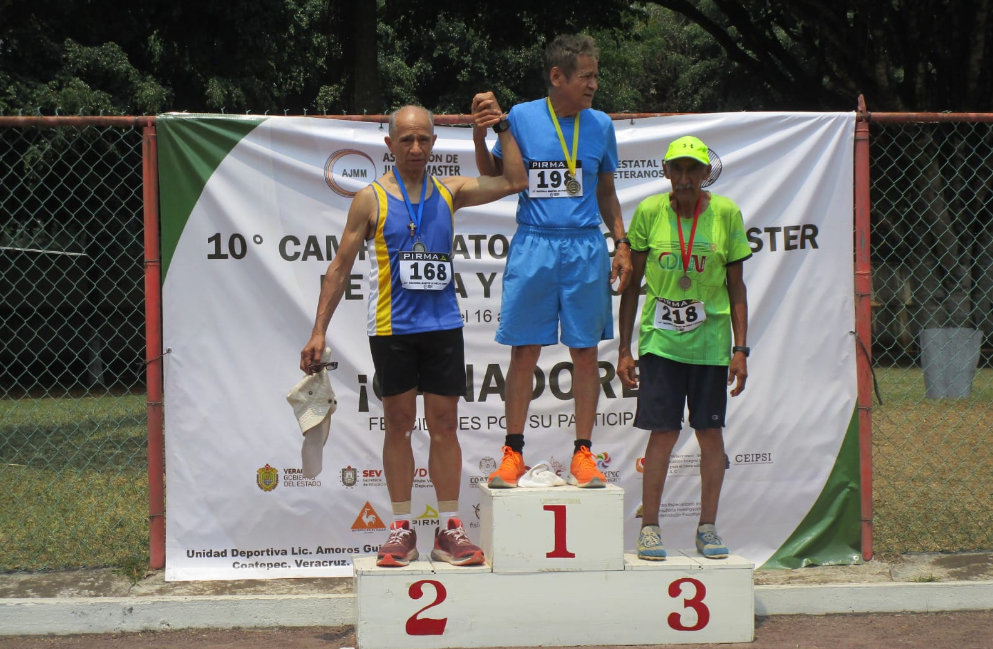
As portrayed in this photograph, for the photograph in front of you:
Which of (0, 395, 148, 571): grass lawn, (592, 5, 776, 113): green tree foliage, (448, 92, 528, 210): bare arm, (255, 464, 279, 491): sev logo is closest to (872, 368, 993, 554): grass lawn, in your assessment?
(448, 92, 528, 210): bare arm

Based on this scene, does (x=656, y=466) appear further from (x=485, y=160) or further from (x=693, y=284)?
(x=485, y=160)

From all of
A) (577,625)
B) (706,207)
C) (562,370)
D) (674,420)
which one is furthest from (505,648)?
(706,207)

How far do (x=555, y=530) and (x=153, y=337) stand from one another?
2256mm

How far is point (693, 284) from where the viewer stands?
445 cm

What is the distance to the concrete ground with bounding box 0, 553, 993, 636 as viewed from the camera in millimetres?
4594

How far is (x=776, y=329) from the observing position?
5.43 m

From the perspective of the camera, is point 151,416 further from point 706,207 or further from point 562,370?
point 706,207

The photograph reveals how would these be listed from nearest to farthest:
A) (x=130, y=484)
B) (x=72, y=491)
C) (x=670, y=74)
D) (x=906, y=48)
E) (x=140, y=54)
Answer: (x=72, y=491)
(x=130, y=484)
(x=906, y=48)
(x=140, y=54)
(x=670, y=74)

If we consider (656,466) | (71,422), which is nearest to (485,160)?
(656,466)

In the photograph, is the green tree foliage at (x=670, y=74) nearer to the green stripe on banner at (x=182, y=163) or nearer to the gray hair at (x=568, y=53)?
the green stripe on banner at (x=182, y=163)

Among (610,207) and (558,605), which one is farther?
(610,207)

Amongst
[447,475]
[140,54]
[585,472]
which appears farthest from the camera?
[140,54]

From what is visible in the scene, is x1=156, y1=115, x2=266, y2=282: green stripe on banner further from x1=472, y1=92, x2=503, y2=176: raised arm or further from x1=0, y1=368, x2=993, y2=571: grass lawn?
x1=0, y1=368, x2=993, y2=571: grass lawn

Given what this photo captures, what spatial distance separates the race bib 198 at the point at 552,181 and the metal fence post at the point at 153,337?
6.41ft
